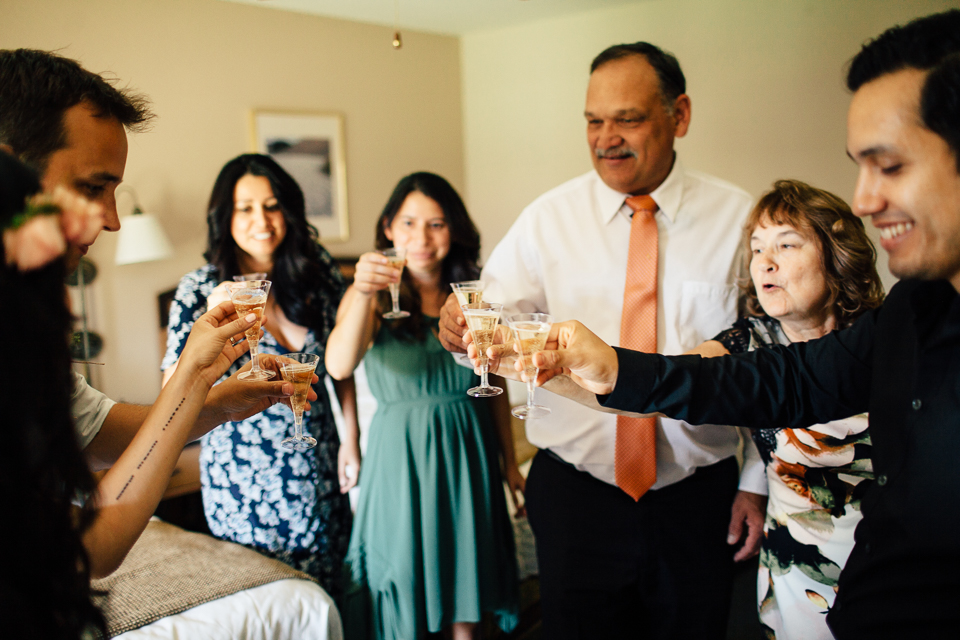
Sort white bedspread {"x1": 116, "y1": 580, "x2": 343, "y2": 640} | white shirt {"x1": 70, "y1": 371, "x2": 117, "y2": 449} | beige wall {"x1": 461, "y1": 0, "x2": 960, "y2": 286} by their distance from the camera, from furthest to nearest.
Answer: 1. beige wall {"x1": 461, "y1": 0, "x2": 960, "y2": 286}
2. white bedspread {"x1": 116, "y1": 580, "x2": 343, "y2": 640}
3. white shirt {"x1": 70, "y1": 371, "x2": 117, "y2": 449}

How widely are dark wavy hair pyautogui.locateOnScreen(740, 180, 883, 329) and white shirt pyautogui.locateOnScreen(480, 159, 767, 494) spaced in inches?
12.0

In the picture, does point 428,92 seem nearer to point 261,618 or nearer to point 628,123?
point 628,123

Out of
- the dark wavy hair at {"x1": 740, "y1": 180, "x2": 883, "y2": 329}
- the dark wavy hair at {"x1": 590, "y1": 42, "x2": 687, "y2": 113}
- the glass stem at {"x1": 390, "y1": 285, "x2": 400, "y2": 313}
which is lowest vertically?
the glass stem at {"x1": 390, "y1": 285, "x2": 400, "y2": 313}

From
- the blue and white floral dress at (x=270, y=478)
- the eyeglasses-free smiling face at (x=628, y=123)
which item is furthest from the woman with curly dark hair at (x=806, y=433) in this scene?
the blue and white floral dress at (x=270, y=478)

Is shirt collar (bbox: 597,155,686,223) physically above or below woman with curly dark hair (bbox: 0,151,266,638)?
above

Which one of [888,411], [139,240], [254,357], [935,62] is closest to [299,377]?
[254,357]

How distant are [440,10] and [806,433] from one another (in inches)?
152

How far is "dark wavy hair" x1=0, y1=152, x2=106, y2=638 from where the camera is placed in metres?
0.76

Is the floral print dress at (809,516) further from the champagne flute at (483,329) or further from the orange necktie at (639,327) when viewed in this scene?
the champagne flute at (483,329)

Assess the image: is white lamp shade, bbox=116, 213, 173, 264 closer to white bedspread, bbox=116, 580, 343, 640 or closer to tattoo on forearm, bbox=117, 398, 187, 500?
white bedspread, bbox=116, 580, 343, 640

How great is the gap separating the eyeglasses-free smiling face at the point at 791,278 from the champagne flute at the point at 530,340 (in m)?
0.66

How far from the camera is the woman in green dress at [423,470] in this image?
7.32 feet

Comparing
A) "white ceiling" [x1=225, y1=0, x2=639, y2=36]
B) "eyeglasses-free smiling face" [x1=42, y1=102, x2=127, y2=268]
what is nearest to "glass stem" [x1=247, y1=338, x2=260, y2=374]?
"eyeglasses-free smiling face" [x1=42, y1=102, x2=127, y2=268]

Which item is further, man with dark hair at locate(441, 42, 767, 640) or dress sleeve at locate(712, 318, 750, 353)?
man with dark hair at locate(441, 42, 767, 640)
